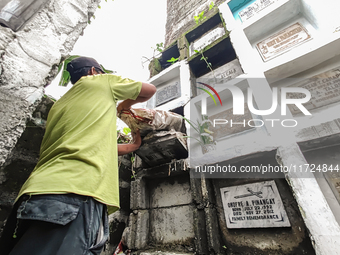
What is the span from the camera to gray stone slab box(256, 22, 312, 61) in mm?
3252

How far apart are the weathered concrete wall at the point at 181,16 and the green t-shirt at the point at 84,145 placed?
5.88 meters

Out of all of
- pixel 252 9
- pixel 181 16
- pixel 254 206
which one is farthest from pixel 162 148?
pixel 181 16

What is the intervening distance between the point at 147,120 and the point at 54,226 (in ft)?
6.71

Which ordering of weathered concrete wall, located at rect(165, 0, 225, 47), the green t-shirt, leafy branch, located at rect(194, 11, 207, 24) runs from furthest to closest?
weathered concrete wall, located at rect(165, 0, 225, 47)
leafy branch, located at rect(194, 11, 207, 24)
the green t-shirt

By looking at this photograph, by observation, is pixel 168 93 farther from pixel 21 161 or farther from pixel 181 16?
pixel 181 16

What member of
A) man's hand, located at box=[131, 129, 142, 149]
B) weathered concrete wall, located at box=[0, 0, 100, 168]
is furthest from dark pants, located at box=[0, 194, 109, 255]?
man's hand, located at box=[131, 129, 142, 149]

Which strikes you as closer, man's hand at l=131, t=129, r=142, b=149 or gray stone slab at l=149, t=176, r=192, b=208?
man's hand at l=131, t=129, r=142, b=149

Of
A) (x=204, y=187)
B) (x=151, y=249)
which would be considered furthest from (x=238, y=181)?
(x=151, y=249)

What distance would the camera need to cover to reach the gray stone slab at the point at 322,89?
2.52 metres

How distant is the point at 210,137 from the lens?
329 centimetres

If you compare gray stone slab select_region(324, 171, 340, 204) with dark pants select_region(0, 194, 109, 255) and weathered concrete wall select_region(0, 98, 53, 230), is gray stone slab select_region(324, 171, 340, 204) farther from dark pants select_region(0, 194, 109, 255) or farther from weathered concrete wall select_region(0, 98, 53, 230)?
weathered concrete wall select_region(0, 98, 53, 230)

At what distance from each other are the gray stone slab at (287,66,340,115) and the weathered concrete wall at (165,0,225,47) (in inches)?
182

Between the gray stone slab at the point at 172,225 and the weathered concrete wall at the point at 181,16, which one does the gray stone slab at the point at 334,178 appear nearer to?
the gray stone slab at the point at 172,225

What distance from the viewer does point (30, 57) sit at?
135 centimetres
